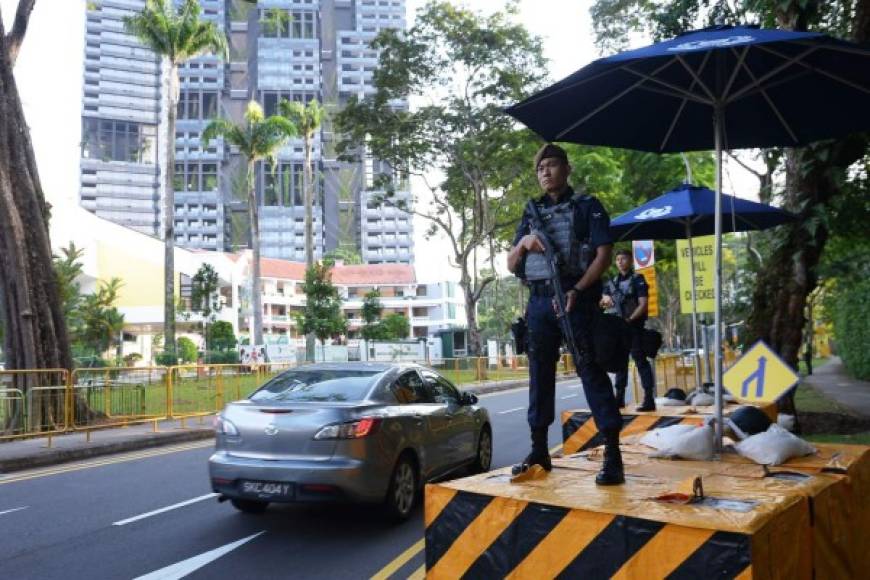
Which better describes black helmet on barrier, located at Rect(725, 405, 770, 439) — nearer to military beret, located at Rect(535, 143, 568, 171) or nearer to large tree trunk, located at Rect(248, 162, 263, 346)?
military beret, located at Rect(535, 143, 568, 171)

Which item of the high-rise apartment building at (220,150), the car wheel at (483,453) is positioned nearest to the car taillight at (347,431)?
the car wheel at (483,453)

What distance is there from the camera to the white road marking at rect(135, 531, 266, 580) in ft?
17.0

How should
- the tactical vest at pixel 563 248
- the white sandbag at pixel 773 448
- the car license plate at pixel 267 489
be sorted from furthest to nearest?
the car license plate at pixel 267 489 < the white sandbag at pixel 773 448 < the tactical vest at pixel 563 248

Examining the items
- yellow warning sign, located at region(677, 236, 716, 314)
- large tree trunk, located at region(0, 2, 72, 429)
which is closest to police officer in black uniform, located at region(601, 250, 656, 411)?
yellow warning sign, located at region(677, 236, 716, 314)

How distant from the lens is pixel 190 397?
1578cm

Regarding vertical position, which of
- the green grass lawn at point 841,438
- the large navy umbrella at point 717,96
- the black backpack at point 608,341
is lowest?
the green grass lawn at point 841,438

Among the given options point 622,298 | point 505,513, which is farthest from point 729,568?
point 622,298

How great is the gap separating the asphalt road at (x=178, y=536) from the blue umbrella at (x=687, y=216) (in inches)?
170

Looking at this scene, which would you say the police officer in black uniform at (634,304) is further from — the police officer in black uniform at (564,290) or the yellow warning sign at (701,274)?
the police officer in black uniform at (564,290)

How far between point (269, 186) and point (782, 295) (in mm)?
132661

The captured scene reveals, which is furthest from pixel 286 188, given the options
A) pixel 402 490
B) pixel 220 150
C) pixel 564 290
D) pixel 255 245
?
pixel 564 290

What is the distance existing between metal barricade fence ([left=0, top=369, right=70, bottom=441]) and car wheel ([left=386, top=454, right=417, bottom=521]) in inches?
326

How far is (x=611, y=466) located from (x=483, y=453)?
4945 millimetres

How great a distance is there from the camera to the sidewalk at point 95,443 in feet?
36.1
